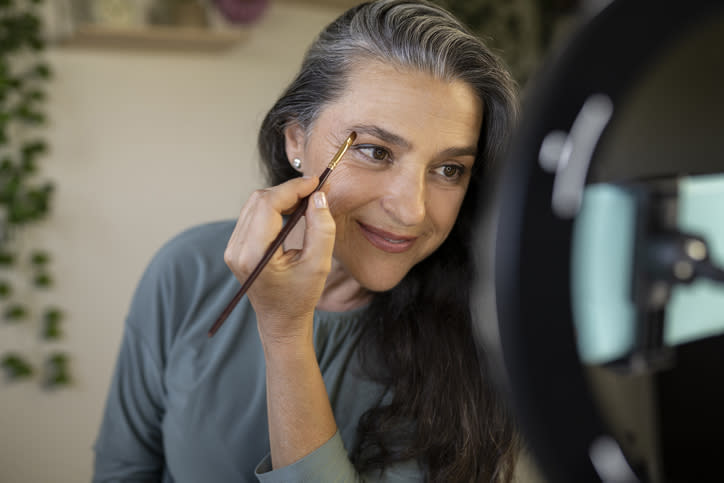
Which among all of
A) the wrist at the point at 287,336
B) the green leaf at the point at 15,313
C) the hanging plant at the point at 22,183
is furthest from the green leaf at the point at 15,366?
the wrist at the point at 287,336

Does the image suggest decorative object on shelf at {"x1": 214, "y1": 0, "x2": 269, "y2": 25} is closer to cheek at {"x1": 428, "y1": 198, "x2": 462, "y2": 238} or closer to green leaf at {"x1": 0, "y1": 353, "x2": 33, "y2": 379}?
green leaf at {"x1": 0, "y1": 353, "x2": 33, "y2": 379}

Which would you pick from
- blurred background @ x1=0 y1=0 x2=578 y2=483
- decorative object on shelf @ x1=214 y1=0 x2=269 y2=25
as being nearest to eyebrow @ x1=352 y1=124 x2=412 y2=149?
blurred background @ x1=0 y1=0 x2=578 y2=483

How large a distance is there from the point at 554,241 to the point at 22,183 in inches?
77.6

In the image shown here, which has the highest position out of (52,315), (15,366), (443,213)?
(443,213)

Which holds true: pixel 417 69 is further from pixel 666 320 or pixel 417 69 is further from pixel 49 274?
pixel 49 274

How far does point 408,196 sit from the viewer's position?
0.83 meters

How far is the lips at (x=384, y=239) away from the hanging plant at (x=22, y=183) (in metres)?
1.34

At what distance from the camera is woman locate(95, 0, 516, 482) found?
83cm

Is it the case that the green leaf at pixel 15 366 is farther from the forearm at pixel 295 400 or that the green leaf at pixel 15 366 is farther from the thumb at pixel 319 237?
the thumb at pixel 319 237

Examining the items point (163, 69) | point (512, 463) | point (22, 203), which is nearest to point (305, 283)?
point (512, 463)

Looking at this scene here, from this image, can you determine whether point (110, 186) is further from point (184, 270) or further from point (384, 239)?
point (384, 239)

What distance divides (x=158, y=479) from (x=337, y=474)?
491 mm

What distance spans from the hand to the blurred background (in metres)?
1.12

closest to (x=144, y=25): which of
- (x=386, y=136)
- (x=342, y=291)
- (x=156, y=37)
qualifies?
(x=156, y=37)
